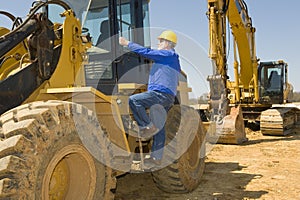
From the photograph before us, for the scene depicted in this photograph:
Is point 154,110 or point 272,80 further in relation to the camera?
point 272,80

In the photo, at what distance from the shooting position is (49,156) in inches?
125

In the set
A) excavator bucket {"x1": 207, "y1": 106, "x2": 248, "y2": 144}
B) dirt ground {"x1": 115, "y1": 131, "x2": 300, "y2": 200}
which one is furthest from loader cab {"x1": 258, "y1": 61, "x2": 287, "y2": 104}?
dirt ground {"x1": 115, "y1": 131, "x2": 300, "y2": 200}

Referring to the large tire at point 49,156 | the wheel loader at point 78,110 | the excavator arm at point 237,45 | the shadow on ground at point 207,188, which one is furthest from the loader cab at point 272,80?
the large tire at point 49,156

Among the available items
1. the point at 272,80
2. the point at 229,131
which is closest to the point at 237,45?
the point at 272,80

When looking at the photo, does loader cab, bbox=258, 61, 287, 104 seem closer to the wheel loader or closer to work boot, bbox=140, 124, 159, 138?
the wheel loader

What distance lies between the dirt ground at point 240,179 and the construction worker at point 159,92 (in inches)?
36.1

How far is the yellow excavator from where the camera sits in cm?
1081

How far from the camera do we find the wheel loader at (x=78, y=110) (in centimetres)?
304

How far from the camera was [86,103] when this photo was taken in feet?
13.8

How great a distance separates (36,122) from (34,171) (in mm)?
418

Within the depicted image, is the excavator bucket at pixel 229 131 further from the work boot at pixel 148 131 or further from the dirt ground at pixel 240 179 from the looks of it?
the work boot at pixel 148 131

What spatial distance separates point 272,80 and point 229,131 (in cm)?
610

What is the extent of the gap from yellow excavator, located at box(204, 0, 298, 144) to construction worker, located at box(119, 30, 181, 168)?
13.1 feet

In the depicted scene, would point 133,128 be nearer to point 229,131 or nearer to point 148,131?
point 148,131
